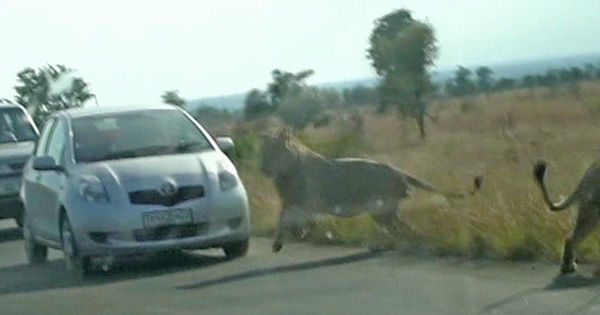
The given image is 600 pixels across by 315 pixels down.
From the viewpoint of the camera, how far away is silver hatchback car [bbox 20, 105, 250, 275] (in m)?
13.1

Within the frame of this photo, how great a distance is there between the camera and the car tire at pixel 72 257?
1336cm

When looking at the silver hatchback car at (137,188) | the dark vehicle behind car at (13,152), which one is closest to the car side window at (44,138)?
the silver hatchback car at (137,188)

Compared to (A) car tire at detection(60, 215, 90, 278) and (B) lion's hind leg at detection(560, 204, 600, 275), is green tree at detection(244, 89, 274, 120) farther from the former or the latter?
(B) lion's hind leg at detection(560, 204, 600, 275)

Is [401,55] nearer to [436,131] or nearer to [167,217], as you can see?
[436,131]

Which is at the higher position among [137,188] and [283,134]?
[283,134]

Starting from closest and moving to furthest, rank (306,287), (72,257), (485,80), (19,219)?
1. (306,287)
2. (72,257)
3. (19,219)
4. (485,80)

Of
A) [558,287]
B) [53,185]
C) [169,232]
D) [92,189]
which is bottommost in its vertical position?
[169,232]

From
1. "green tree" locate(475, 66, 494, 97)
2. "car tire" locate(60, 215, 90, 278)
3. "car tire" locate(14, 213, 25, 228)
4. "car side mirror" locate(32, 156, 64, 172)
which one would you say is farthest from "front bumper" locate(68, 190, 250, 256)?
"green tree" locate(475, 66, 494, 97)

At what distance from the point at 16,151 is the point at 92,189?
22.7 feet

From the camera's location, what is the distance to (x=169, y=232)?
43.3ft

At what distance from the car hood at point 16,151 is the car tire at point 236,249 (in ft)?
20.6

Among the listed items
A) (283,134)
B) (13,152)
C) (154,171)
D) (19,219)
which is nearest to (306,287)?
(154,171)

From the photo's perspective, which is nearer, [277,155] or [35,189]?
[277,155]

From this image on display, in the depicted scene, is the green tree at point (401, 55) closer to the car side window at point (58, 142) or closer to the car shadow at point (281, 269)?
the car side window at point (58, 142)
